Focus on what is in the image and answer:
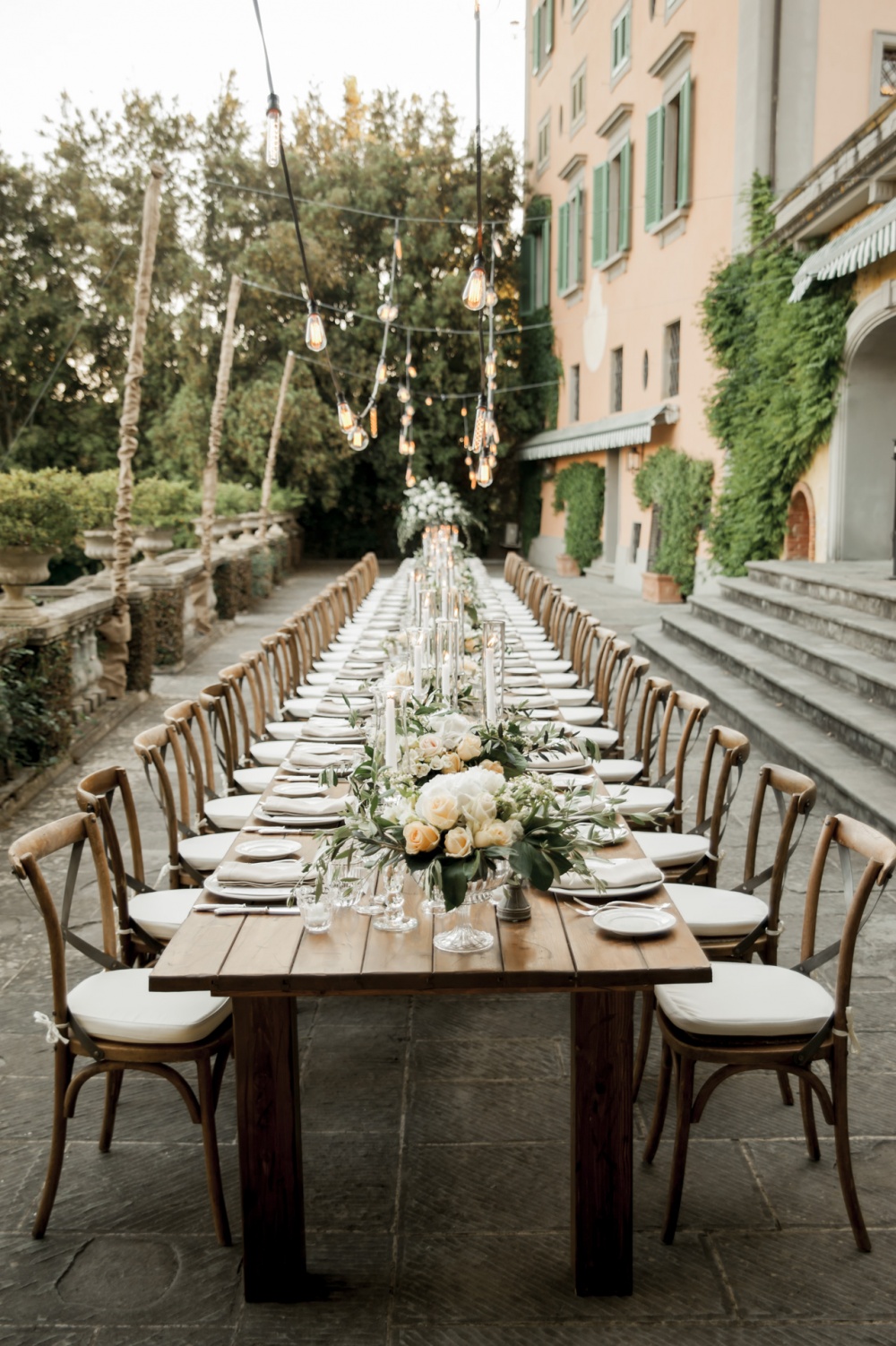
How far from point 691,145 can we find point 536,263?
991 cm

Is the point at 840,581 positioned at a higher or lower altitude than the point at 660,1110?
higher

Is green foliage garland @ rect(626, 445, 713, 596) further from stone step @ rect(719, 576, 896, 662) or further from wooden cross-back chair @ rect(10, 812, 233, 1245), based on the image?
wooden cross-back chair @ rect(10, 812, 233, 1245)

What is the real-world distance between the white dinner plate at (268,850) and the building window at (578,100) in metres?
20.0

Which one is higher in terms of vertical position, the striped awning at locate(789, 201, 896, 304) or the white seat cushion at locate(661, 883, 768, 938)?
the striped awning at locate(789, 201, 896, 304)

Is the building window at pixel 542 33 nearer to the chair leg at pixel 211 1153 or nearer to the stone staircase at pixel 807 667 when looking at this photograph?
the stone staircase at pixel 807 667

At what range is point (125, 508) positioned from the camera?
29.5 feet

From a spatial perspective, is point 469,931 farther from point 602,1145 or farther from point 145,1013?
point 145,1013

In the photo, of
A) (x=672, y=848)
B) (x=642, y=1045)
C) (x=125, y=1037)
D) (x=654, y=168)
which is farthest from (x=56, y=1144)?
(x=654, y=168)

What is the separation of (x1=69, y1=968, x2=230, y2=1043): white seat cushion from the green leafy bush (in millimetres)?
5119

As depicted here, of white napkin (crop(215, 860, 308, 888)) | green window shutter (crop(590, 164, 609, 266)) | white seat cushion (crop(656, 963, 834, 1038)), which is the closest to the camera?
white seat cushion (crop(656, 963, 834, 1038))

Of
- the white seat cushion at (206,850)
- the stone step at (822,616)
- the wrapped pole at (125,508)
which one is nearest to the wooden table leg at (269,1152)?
the white seat cushion at (206,850)

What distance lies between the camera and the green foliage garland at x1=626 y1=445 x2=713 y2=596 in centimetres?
1467

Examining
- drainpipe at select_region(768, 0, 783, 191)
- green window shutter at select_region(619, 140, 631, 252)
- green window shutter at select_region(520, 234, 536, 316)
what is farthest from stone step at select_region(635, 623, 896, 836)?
green window shutter at select_region(520, 234, 536, 316)

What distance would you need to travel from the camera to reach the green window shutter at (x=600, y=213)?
18750mm
